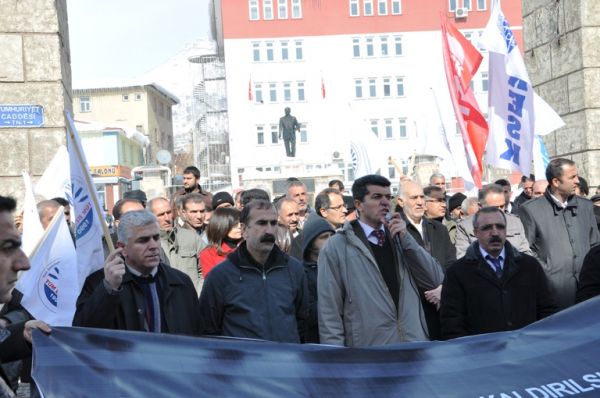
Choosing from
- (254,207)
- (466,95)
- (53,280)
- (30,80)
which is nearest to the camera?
(53,280)

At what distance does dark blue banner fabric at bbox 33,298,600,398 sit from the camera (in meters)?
4.74

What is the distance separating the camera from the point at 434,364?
5.20 metres

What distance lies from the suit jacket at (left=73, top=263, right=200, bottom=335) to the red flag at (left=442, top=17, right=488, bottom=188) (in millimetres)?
6403

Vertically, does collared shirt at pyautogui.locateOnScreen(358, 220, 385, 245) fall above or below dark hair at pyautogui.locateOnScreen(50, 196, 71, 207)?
below

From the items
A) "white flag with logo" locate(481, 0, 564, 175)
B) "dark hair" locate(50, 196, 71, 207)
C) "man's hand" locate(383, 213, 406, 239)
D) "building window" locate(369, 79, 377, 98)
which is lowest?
"man's hand" locate(383, 213, 406, 239)

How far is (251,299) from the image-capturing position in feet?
20.7

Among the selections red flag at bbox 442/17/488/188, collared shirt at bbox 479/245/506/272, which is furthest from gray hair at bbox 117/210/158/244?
red flag at bbox 442/17/488/188

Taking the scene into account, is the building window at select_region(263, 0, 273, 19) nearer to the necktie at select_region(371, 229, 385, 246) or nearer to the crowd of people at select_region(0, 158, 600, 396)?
the crowd of people at select_region(0, 158, 600, 396)

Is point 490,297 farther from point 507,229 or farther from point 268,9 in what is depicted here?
point 268,9

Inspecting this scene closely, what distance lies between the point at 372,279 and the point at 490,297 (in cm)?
80

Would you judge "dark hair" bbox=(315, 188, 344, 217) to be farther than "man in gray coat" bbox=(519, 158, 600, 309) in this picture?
Yes

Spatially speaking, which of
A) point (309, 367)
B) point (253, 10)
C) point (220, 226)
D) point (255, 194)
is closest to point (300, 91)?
point (253, 10)

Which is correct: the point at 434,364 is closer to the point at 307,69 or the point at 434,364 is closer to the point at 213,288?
the point at 213,288

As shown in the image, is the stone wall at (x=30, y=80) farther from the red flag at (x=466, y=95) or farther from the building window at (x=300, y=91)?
the building window at (x=300, y=91)
